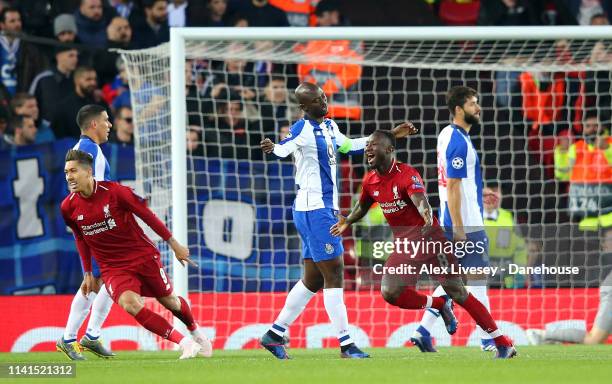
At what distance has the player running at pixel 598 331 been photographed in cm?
1086

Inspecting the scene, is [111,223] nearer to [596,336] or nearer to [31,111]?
[596,336]

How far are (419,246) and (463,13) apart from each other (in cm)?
754

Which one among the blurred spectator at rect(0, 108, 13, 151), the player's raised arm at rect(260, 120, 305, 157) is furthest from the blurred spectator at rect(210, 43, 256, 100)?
the player's raised arm at rect(260, 120, 305, 157)

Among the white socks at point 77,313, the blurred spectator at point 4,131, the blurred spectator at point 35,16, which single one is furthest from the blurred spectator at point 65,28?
the white socks at point 77,313

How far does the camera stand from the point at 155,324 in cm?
930

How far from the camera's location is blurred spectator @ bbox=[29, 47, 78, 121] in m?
14.2

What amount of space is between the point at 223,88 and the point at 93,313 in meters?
4.77

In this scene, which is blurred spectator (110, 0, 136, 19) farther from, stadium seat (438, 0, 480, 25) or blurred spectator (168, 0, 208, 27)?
stadium seat (438, 0, 480, 25)

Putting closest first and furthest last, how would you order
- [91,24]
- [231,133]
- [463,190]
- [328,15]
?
1. [463,190]
2. [231,133]
3. [91,24]
4. [328,15]

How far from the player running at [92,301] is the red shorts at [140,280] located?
2.08 ft

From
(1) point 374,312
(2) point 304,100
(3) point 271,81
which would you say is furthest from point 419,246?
(3) point 271,81

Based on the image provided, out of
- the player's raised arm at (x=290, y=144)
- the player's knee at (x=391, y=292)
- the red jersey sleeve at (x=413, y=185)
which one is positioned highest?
the player's raised arm at (x=290, y=144)

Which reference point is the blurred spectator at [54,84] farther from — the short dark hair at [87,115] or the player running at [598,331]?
the player running at [598,331]

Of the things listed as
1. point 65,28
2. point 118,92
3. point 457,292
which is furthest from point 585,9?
point 457,292
